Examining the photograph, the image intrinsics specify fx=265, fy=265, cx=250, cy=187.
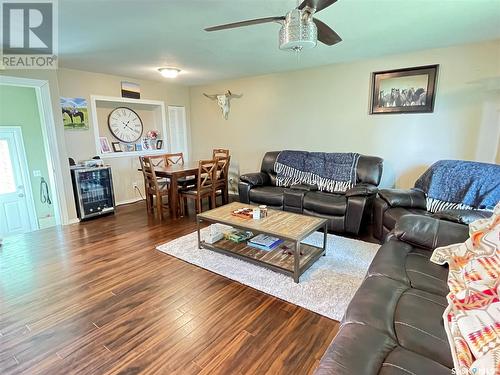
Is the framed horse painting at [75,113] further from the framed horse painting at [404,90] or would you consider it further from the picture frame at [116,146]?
the framed horse painting at [404,90]

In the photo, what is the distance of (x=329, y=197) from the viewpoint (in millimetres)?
3672

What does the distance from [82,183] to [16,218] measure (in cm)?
181

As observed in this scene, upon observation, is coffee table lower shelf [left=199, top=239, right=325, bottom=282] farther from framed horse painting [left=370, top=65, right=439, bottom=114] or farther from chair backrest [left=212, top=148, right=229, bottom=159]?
chair backrest [left=212, top=148, right=229, bottom=159]

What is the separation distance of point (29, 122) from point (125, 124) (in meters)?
1.57

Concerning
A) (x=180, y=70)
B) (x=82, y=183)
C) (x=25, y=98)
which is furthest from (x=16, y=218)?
(x=180, y=70)

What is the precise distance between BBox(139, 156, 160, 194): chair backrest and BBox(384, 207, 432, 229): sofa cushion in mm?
3326

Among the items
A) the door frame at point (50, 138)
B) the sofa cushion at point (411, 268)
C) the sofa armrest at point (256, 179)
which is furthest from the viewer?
the sofa armrest at point (256, 179)

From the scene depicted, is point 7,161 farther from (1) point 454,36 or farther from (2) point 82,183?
(1) point 454,36

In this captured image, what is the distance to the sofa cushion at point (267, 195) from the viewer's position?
403 centimetres

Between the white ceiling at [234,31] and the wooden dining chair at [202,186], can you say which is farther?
the wooden dining chair at [202,186]

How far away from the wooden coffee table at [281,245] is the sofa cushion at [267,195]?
999 mm

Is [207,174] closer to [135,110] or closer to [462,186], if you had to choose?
[135,110]

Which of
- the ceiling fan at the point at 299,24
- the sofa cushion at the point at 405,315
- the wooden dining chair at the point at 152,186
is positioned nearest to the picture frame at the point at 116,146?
the wooden dining chair at the point at 152,186

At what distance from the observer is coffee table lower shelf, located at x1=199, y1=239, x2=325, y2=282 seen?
251 centimetres
